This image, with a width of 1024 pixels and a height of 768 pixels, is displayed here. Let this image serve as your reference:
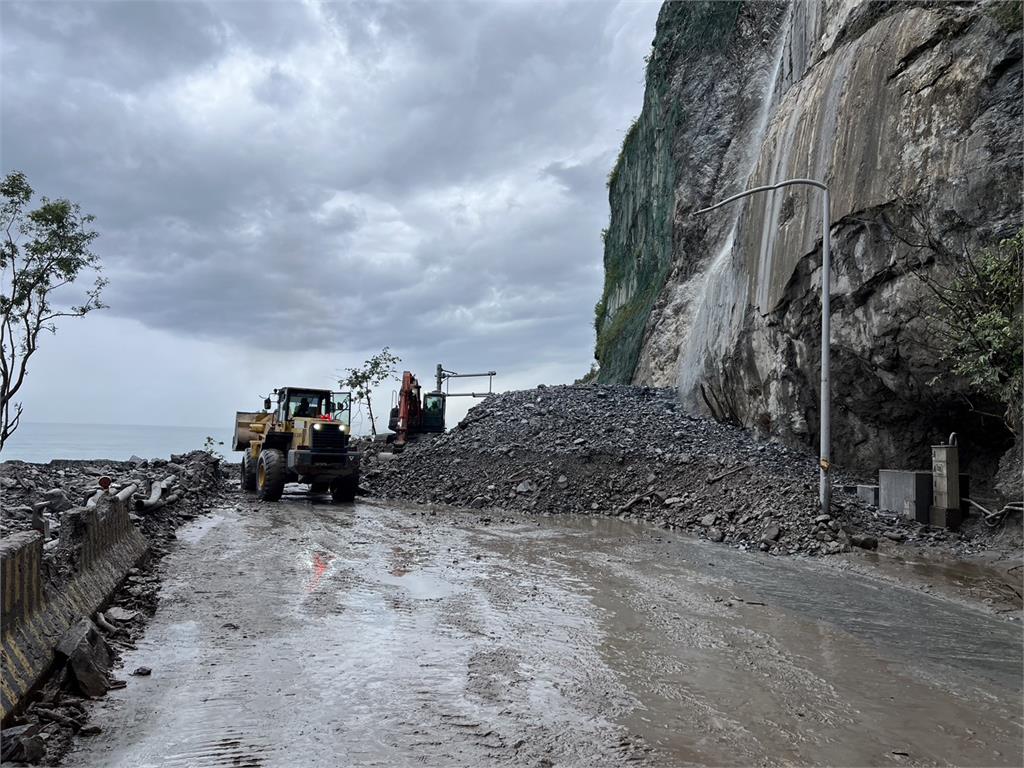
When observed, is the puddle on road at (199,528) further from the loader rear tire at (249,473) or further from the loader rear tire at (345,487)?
the loader rear tire at (249,473)

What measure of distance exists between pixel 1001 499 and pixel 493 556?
906 cm

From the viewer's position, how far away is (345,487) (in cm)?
1992

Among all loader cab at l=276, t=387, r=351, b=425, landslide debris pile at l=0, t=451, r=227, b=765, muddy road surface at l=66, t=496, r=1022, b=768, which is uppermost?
loader cab at l=276, t=387, r=351, b=425

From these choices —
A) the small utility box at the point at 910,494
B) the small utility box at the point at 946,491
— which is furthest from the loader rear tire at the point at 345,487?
the small utility box at the point at 946,491

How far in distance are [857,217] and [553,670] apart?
39.2 ft

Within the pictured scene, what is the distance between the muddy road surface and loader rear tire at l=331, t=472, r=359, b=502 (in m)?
9.49

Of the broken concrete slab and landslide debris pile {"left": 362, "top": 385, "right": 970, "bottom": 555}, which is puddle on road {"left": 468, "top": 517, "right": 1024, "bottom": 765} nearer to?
landslide debris pile {"left": 362, "top": 385, "right": 970, "bottom": 555}

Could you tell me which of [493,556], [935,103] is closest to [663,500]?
[493,556]

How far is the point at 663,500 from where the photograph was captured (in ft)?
54.4

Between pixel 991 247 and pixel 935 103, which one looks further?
pixel 935 103

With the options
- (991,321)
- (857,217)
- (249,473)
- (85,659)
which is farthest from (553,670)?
(249,473)

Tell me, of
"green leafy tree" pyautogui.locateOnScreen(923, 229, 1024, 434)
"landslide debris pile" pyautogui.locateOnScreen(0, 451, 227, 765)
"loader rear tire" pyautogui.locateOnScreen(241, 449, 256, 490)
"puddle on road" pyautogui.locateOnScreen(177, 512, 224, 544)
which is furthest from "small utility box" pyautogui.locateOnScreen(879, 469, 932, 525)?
"loader rear tire" pyautogui.locateOnScreen(241, 449, 256, 490)

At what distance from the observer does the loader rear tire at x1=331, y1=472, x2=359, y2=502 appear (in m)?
19.8

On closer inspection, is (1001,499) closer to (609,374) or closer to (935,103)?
(935,103)
